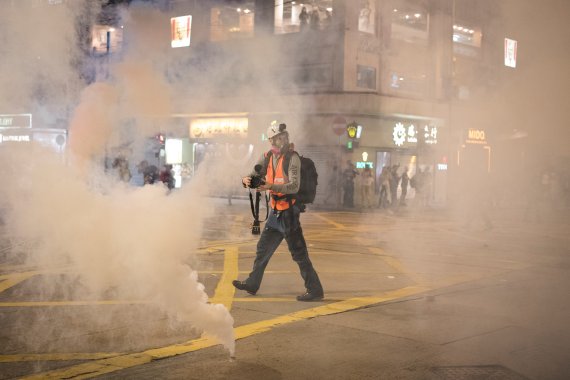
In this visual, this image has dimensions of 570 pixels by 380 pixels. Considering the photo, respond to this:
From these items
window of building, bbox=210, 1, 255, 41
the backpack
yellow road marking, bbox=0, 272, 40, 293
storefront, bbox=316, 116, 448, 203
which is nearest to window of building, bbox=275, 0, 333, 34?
window of building, bbox=210, 1, 255, 41

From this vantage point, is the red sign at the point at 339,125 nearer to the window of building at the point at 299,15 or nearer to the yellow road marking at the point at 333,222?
the yellow road marking at the point at 333,222

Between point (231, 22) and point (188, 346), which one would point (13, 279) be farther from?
point (231, 22)

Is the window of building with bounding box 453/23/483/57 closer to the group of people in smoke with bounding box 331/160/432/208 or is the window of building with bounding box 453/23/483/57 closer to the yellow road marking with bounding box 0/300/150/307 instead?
the yellow road marking with bounding box 0/300/150/307

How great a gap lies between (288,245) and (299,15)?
412 centimetres

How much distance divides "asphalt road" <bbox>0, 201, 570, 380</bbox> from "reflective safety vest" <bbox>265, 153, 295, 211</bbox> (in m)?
0.94

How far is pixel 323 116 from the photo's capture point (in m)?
20.1

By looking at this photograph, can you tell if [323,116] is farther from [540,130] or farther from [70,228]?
[70,228]

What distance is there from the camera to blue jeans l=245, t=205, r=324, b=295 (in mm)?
5957

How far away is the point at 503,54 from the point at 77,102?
175 inches

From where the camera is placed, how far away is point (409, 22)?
22.7ft

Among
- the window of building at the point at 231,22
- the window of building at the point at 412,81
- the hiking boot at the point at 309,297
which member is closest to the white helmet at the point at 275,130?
the hiking boot at the point at 309,297

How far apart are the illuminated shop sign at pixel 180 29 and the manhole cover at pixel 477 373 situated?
16.8 ft

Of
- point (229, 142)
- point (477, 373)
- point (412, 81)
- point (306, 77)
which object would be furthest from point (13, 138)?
point (306, 77)

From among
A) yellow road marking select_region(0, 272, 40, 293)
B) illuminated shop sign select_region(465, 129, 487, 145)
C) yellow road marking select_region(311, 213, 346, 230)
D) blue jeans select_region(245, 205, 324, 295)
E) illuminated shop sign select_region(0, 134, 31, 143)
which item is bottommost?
yellow road marking select_region(0, 272, 40, 293)
